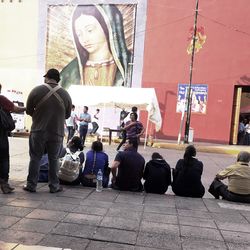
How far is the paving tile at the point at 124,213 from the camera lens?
5394mm

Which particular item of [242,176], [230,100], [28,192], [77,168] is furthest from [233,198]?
[230,100]

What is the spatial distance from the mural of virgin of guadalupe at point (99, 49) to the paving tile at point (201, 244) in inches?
797

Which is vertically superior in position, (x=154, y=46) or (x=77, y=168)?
(x=154, y=46)

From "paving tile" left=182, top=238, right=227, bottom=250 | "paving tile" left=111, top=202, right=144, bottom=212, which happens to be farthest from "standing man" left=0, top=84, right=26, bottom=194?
"paving tile" left=182, top=238, right=227, bottom=250

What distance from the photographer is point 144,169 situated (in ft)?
24.3

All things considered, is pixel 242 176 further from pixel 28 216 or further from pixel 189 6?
pixel 189 6

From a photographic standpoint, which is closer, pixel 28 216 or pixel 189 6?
pixel 28 216

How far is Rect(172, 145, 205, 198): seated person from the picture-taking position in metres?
7.23

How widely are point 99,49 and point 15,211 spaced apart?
20500 mm

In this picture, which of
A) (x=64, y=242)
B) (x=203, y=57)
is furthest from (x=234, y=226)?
(x=203, y=57)

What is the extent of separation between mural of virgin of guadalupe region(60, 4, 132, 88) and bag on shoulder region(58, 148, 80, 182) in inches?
691

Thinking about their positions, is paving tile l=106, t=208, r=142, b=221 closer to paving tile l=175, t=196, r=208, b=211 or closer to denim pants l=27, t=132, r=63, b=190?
paving tile l=175, t=196, r=208, b=211

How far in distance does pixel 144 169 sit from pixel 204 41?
17.4 m

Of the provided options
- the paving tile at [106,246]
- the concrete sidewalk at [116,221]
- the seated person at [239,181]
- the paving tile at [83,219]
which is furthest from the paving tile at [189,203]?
the paving tile at [106,246]
